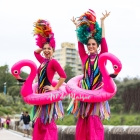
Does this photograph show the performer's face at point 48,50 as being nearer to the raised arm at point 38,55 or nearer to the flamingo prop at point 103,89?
the raised arm at point 38,55

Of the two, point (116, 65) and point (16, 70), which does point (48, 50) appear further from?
point (116, 65)

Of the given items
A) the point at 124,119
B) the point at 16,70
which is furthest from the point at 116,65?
the point at 124,119

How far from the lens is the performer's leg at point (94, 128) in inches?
231

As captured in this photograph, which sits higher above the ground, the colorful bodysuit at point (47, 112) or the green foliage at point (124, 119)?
the colorful bodysuit at point (47, 112)

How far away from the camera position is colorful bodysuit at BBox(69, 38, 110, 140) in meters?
5.93

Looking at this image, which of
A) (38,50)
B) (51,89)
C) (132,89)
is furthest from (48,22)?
(132,89)

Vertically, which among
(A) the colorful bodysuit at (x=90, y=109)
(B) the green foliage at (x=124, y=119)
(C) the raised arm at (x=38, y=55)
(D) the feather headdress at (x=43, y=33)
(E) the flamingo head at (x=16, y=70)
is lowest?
(B) the green foliage at (x=124, y=119)

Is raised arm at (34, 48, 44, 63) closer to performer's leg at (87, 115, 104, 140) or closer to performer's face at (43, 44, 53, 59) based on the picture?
performer's face at (43, 44, 53, 59)

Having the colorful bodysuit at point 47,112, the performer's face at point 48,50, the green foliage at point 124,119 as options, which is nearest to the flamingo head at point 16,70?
the colorful bodysuit at point 47,112

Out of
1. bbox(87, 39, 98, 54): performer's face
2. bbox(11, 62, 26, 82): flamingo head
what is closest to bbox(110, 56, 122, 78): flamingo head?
bbox(87, 39, 98, 54): performer's face

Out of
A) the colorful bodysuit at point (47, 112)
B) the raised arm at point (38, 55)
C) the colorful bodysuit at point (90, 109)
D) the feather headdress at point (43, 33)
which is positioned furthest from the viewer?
the raised arm at point (38, 55)

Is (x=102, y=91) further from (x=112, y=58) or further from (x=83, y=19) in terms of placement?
(x=83, y=19)

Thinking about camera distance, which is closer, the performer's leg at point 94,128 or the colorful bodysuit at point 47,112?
the performer's leg at point 94,128

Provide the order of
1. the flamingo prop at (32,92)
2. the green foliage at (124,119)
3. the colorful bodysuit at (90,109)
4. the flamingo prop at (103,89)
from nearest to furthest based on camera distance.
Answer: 1. the flamingo prop at (103,89)
2. the colorful bodysuit at (90,109)
3. the flamingo prop at (32,92)
4. the green foliage at (124,119)
